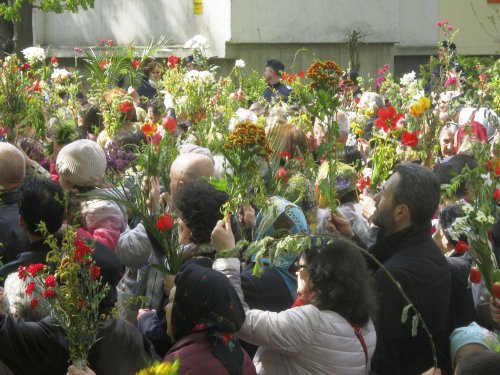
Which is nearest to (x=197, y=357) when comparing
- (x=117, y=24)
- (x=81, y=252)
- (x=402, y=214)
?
(x=81, y=252)

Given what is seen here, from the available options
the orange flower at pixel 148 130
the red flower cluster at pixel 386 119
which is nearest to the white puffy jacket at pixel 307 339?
the red flower cluster at pixel 386 119

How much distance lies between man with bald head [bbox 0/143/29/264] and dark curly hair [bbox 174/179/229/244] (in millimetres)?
1072

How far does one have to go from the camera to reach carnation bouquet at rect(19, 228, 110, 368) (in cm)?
411

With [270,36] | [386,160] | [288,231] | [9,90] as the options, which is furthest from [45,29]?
[288,231]

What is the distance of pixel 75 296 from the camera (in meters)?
4.12

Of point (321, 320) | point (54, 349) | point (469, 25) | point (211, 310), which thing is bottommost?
point (54, 349)

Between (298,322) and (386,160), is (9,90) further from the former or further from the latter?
(298,322)

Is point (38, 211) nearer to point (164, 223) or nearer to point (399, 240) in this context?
point (164, 223)

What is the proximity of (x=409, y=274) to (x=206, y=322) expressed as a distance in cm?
125

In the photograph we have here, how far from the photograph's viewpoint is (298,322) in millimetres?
4238

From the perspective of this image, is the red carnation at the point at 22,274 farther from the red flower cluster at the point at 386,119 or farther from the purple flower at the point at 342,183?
the red flower cluster at the point at 386,119

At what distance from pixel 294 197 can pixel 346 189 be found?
0.73 metres

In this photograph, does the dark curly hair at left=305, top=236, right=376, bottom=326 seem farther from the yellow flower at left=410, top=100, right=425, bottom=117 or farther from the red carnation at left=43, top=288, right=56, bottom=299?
the yellow flower at left=410, top=100, right=425, bottom=117

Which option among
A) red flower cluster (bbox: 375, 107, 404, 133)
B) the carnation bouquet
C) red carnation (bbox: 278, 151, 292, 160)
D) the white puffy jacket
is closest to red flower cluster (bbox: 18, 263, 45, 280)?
the carnation bouquet
